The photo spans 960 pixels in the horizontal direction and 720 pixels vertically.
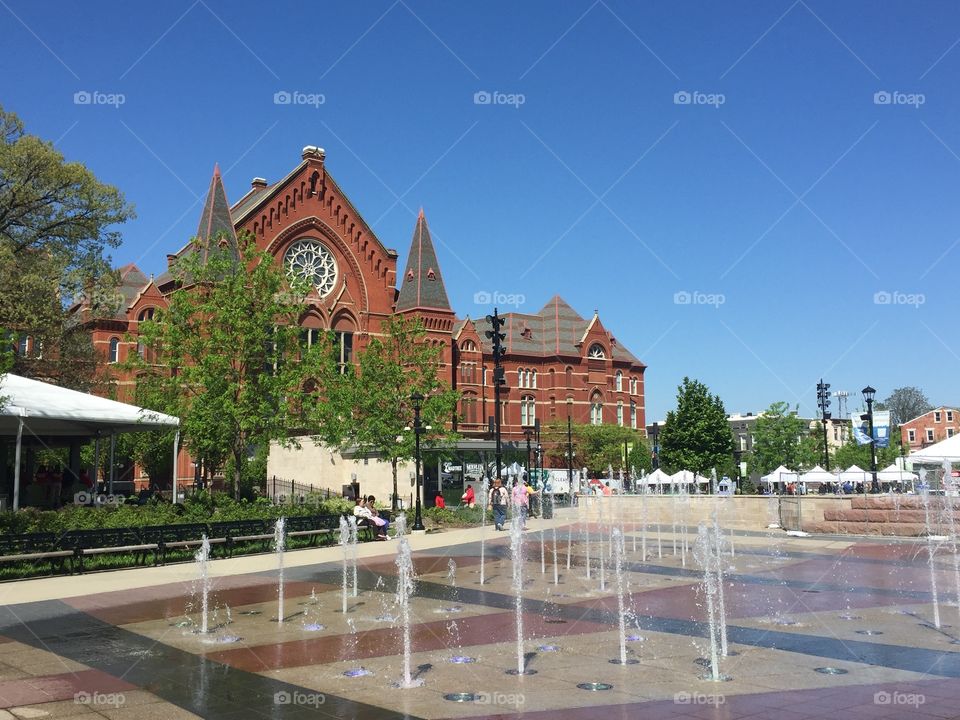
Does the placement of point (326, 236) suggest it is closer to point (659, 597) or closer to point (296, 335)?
point (296, 335)

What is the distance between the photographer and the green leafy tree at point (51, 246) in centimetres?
3391

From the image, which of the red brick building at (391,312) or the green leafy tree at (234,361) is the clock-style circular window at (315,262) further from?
the green leafy tree at (234,361)

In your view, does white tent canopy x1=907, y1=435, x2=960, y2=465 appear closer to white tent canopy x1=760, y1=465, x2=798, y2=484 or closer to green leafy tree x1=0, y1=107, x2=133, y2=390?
white tent canopy x1=760, y1=465, x2=798, y2=484

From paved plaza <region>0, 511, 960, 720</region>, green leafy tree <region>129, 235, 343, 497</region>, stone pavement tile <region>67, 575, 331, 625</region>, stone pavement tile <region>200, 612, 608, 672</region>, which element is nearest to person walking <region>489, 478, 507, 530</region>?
green leafy tree <region>129, 235, 343, 497</region>

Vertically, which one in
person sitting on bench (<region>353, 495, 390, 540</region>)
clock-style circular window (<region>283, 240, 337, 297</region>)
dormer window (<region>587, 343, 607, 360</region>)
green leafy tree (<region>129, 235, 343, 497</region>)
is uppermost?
clock-style circular window (<region>283, 240, 337, 297</region>)

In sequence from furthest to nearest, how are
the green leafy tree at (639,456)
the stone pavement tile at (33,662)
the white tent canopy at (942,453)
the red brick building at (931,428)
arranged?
the red brick building at (931,428), the green leafy tree at (639,456), the white tent canopy at (942,453), the stone pavement tile at (33,662)

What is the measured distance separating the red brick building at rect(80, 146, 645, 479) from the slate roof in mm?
154

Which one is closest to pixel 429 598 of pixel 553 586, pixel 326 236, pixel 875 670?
pixel 553 586

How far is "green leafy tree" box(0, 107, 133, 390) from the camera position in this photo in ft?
111

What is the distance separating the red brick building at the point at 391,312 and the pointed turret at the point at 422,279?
0.10 metres

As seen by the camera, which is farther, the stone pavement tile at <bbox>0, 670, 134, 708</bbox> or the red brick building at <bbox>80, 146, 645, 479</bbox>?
the red brick building at <bbox>80, 146, 645, 479</bbox>

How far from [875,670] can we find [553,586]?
7180 mm

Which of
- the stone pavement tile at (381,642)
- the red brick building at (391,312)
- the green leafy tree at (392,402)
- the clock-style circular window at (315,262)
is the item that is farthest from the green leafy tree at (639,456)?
the stone pavement tile at (381,642)

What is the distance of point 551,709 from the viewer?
650 cm
